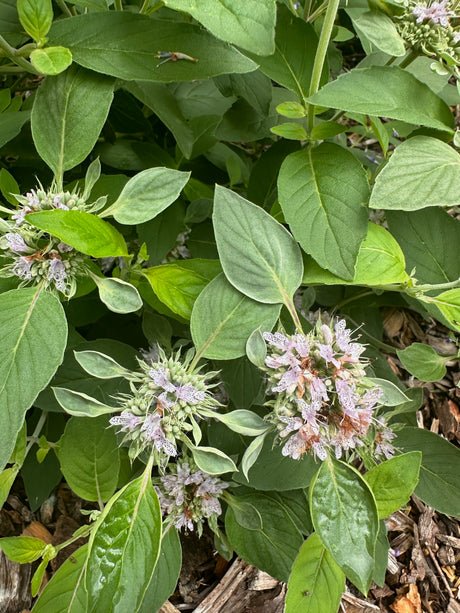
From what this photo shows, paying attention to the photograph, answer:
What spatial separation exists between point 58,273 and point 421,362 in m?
0.62

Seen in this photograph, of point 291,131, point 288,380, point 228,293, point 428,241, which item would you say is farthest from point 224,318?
point 428,241

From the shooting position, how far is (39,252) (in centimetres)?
79

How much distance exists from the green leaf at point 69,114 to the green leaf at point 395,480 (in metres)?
0.67

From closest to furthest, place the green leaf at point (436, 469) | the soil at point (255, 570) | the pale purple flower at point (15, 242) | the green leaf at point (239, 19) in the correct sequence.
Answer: the green leaf at point (239, 19)
the pale purple flower at point (15, 242)
the green leaf at point (436, 469)
the soil at point (255, 570)

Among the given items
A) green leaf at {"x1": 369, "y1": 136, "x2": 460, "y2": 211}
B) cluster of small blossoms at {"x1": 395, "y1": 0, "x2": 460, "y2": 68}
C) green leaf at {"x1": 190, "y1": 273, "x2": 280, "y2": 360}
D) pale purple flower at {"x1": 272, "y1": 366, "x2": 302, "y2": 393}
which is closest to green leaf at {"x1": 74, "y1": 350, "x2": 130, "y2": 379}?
green leaf at {"x1": 190, "y1": 273, "x2": 280, "y2": 360}

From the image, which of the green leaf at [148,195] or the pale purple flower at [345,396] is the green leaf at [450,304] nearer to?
the pale purple flower at [345,396]

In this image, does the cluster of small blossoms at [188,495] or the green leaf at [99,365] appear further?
the cluster of small blossoms at [188,495]

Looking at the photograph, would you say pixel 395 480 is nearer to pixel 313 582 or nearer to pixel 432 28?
pixel 313 582

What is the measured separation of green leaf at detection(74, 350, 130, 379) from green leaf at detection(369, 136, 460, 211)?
436 mm

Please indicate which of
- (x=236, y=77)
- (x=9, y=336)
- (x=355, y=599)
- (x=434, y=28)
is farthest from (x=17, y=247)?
(x=355, y=599)

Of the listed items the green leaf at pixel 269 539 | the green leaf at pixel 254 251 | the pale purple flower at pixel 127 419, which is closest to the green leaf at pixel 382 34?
the green leaf at pixel 254 251

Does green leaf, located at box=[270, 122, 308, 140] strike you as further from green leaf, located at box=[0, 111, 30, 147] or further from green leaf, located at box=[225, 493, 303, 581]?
green leaf, located at box=[225, 493, 303, 581]

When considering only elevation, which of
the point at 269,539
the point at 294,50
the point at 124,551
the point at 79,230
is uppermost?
the point at 294,50

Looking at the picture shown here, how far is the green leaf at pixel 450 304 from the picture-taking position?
885 mm
